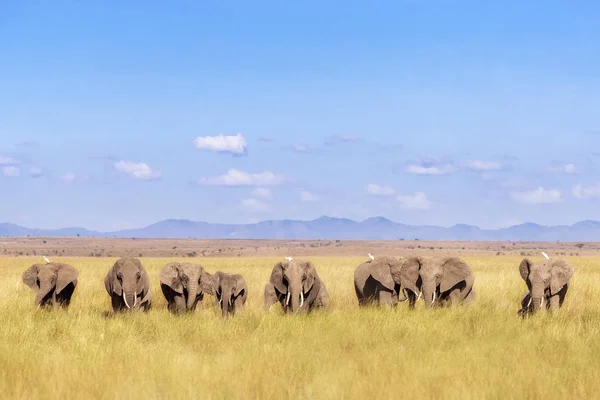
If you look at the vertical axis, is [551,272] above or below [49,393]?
above

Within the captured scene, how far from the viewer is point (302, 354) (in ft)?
44.8

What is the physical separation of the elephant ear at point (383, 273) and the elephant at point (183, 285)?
14.2 feet

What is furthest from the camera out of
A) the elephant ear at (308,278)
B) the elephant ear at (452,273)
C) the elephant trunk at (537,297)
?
the elephant ear at (452,273)

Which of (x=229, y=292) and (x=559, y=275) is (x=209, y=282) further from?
(x=559, y=275)

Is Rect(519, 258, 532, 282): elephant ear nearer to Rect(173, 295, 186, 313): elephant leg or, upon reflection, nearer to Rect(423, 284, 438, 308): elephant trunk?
Rect(423, 284, 438, 308): elephant trunk

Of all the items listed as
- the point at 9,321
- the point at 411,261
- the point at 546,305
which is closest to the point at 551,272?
the point at 546,305

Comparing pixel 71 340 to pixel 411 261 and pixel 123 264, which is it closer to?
pixel 123 264

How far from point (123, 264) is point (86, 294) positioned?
230 inches

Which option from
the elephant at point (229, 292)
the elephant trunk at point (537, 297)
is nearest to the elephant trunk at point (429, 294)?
the elephant trunk at point (537, 297)

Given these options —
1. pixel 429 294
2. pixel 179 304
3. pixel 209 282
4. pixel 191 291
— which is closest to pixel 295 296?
pixel 191 291

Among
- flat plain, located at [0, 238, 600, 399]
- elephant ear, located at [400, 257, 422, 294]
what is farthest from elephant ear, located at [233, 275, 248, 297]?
elephant ear, located at [400, 257, 422, 294]

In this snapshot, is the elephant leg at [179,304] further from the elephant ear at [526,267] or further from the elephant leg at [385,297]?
the elephant ear at [526,267]

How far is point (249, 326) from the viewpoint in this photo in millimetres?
17578

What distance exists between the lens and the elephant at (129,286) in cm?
2045
